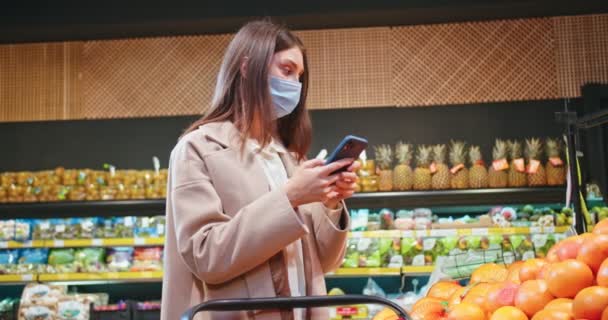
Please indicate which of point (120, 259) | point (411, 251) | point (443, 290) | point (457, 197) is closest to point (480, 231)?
point (457, 197)

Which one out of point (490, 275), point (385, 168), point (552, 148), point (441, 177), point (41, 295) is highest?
point (552, 148)

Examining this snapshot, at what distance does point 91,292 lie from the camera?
6.77m

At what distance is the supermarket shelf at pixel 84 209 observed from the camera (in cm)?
601

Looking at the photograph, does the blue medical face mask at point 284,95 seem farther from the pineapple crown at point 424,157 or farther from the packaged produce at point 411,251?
the pineapple crown at point 424,157

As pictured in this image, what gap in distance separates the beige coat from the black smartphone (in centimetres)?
14

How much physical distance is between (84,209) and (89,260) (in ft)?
1.34

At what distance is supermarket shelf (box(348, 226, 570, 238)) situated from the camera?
5523 millimetres

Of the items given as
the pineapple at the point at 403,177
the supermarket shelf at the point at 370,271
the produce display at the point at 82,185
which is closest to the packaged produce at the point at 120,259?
the produce display at the point at 82,185

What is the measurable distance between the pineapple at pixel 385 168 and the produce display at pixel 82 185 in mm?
1696

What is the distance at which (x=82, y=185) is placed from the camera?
6191 mm

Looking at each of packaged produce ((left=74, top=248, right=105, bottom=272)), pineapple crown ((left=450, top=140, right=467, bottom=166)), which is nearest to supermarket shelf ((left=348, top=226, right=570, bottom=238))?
pineapple crown ((left=450, top=140, right=467, bottom=166))

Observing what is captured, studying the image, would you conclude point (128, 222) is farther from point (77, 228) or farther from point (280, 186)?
point (280, 186)

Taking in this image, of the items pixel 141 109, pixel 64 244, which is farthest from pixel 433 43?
pixel 64 244

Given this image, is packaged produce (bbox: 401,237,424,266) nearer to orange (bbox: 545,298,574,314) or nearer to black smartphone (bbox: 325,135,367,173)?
orange (bbox: 545,298,574,314)
